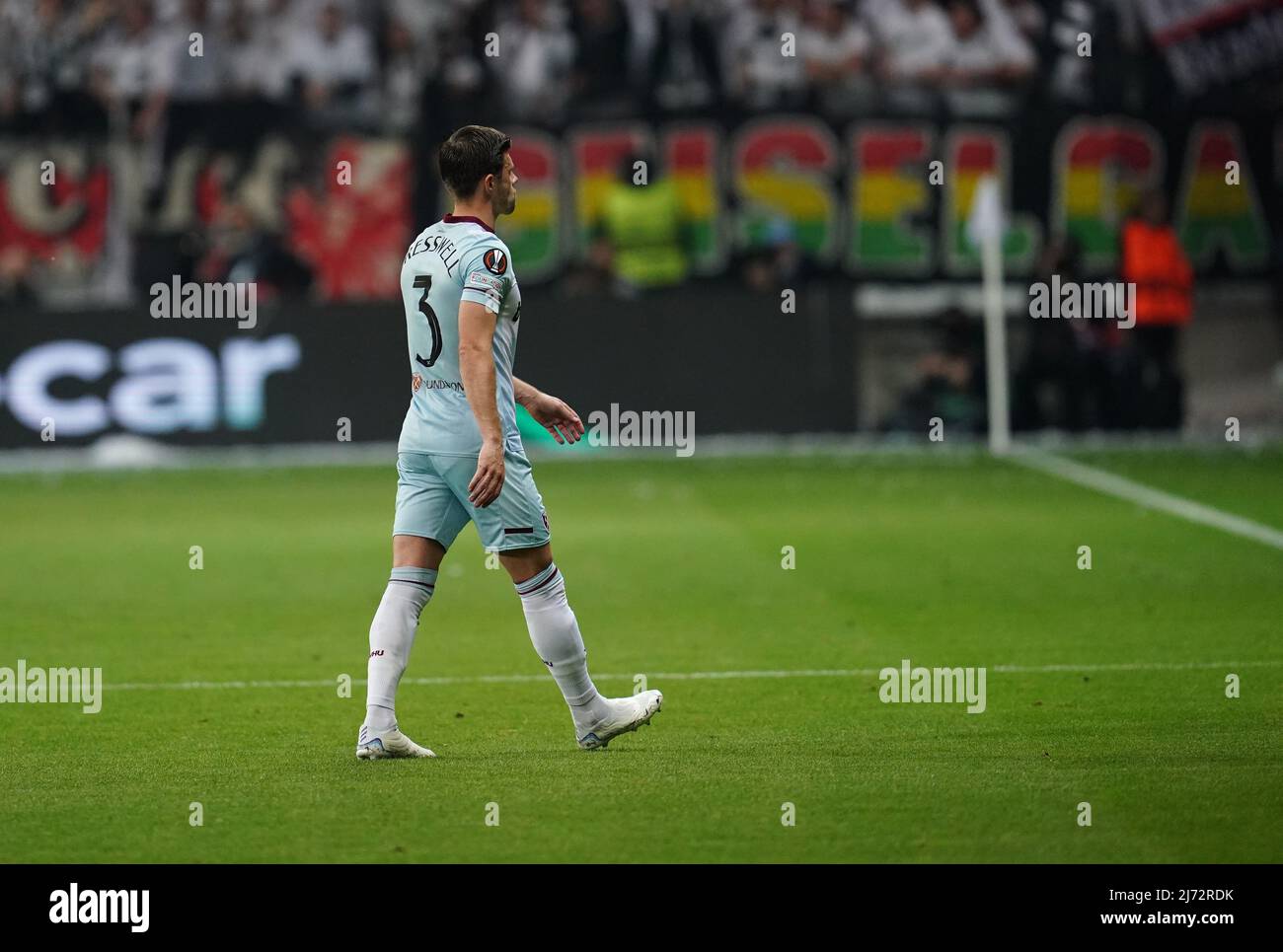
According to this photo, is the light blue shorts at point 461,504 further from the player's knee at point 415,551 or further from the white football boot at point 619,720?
the white football boot at point 619,720

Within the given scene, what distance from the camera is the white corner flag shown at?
20.9 m

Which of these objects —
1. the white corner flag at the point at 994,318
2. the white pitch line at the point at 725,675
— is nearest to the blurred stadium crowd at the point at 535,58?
the white corner flag at the point at 994,318

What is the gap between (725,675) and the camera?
379 inches

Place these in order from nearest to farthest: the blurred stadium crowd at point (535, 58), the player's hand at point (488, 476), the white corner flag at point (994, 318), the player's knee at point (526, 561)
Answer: the player's hand at point (488, 476)
the player's knee at point (526, 561)
the white corner flag at point (994, 318)
the blurred stadium crowd at point (535, 58)

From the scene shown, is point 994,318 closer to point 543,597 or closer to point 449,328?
point 543,597

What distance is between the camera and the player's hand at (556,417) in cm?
792

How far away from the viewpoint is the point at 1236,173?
79.1 ft

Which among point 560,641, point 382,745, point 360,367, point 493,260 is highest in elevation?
point 360,367

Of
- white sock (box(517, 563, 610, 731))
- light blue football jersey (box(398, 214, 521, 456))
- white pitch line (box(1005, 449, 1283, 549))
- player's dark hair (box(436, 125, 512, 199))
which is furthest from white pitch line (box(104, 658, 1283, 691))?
white pitch line (box(1005, 449, 1283, 549))

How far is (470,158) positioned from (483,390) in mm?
816

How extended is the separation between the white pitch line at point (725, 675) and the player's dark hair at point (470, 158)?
2.77 m

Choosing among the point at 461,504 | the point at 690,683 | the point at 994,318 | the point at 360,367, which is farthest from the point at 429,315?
the point at 994,318

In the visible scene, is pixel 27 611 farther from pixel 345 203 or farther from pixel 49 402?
pixel 345 203
